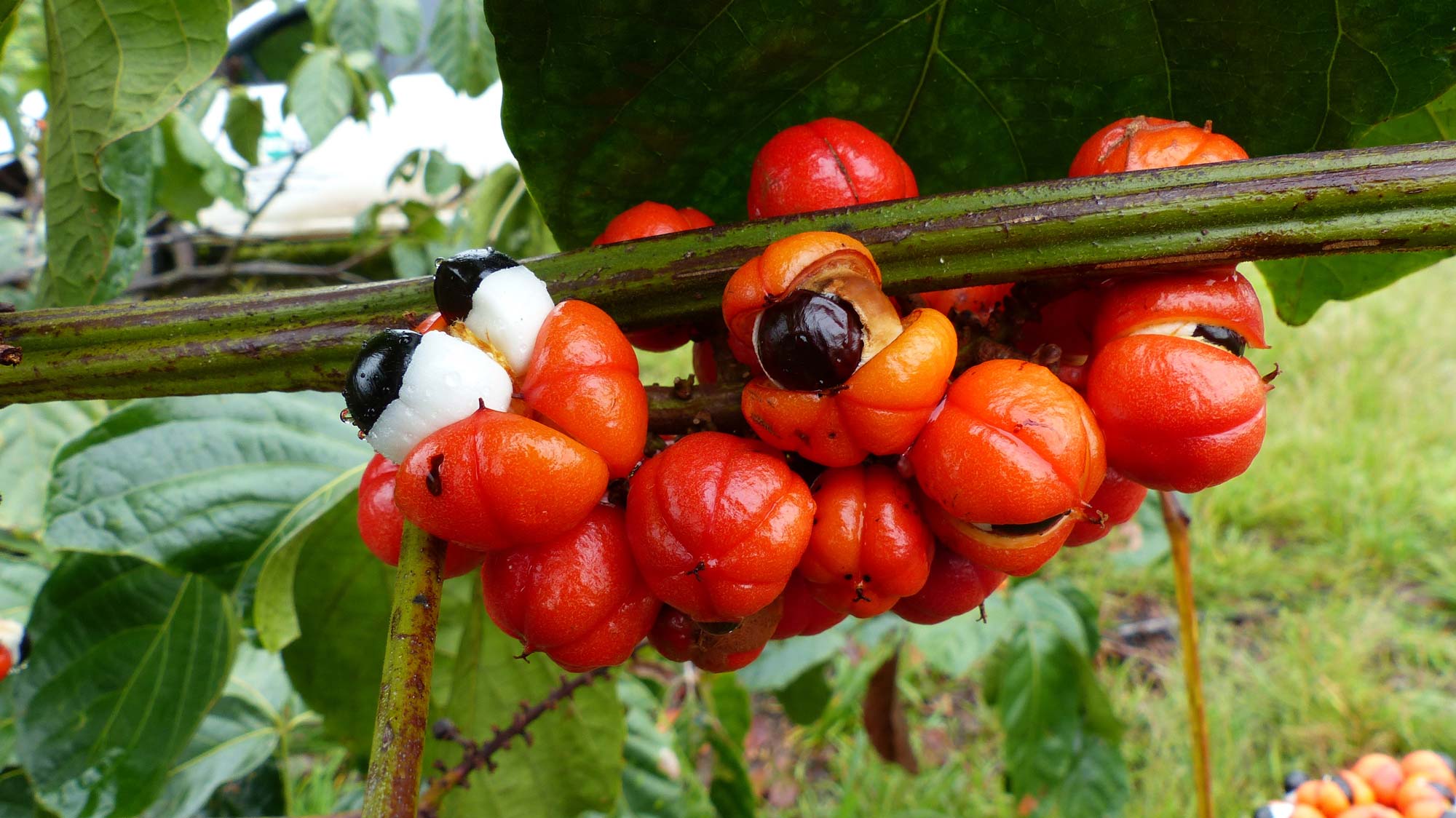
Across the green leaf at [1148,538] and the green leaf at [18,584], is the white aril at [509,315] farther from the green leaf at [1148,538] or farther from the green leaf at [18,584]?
the green leaf at [1148,538]

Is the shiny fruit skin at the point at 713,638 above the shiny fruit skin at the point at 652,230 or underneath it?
underneath

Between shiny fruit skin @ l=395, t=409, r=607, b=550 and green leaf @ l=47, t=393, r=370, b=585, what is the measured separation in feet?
4.20

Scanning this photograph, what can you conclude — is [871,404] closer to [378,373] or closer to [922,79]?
[378,373]

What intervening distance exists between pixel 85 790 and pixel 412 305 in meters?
1.74

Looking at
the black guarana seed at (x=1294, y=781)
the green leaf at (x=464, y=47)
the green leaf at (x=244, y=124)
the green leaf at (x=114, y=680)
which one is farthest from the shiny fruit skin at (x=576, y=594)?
the green leaf at (x=244, y=124)

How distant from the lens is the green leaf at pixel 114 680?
2287mm

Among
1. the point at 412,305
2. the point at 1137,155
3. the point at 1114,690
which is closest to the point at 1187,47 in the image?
the point at 1137,155

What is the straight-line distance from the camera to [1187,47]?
1.58 m

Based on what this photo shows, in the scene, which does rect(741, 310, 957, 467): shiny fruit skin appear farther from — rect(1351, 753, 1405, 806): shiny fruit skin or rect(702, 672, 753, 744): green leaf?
rect(1351, 753, 1405, 806): shiny fruit skin

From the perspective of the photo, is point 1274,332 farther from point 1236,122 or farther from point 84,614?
point 84,614

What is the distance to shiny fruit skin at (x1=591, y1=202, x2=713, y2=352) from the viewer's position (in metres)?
1.43

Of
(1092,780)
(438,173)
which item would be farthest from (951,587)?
(438,173)

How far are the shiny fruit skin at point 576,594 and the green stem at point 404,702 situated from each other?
6.1 inches

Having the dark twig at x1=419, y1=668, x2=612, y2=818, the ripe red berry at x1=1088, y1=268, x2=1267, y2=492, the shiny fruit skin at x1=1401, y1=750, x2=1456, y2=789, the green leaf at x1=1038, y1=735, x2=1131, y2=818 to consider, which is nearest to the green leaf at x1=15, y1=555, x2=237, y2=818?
the dark twig at x1=419, y1=668, x2=612, y2=818
